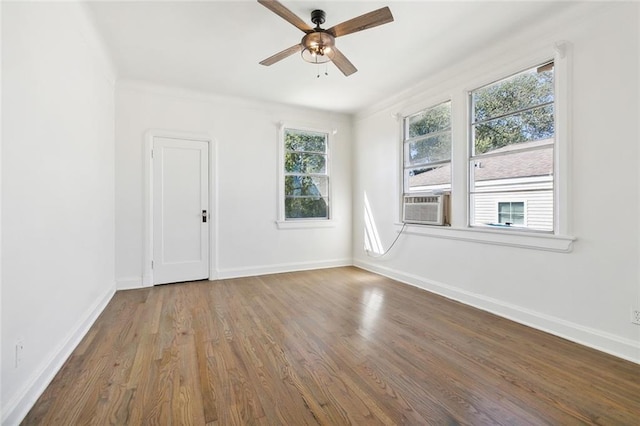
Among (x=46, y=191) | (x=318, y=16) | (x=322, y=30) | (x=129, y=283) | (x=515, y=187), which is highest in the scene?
(x=318, y=16)

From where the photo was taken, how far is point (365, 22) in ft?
7.14

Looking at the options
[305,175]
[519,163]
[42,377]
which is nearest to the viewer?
[42,377]

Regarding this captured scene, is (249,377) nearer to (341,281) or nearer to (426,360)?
(426,360)

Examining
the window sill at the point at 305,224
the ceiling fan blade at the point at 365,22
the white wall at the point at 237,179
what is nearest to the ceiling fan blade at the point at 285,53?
the ceiling fan blade at the point at 365,22

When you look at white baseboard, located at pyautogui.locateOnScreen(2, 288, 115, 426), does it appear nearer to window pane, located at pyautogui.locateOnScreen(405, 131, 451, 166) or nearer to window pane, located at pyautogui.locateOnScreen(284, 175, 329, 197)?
window pane, located at pyautogui.locateOnScreen(284, 175, 329, 197)

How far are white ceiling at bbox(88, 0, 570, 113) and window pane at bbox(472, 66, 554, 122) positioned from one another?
1.44 feet

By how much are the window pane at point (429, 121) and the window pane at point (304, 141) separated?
1549mm

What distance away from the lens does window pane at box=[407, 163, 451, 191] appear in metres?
3.74

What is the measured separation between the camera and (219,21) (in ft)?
8.62

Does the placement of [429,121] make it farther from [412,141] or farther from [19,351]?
[19,351]

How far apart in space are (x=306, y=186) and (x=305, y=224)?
654mm

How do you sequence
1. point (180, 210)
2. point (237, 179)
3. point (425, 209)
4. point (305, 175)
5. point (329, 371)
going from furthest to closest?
point (305, 175), point (237, 179), point (180, 210), point (425, 209), point (329, 371)

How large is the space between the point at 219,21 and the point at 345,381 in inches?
119

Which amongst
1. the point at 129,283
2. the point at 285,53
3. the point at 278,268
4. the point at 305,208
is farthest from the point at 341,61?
the point at 129,283
